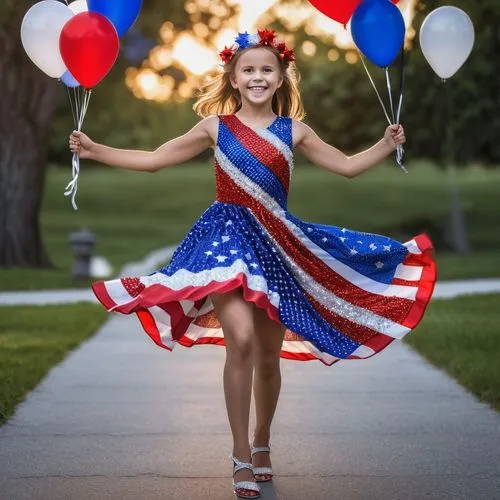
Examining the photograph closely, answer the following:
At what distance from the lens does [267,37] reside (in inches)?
207

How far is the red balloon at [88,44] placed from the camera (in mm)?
5750

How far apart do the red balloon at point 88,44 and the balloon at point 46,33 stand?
30 cm

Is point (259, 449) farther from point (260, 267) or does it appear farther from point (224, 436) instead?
point (224, 436)

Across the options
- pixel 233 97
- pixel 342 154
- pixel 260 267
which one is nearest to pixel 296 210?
pixel 233 97

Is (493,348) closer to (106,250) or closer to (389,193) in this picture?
(106,250)

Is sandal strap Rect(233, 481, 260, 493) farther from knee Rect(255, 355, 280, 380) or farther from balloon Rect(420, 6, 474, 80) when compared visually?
balloon Rect(420, 6, 474, 80)

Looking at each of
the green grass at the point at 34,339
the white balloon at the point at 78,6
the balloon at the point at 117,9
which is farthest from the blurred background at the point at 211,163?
the white balloon at the point at 78,6

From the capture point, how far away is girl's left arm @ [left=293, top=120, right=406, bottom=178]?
5.28 m

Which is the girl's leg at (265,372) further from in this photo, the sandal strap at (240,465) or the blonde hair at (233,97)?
the blonde hair at (233,97)

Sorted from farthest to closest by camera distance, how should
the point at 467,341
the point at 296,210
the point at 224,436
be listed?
the point at 296,210, the point at 467,341, the point at 224,436

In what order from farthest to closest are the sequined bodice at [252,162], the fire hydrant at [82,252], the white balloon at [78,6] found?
the fire hydrant at [82,252], the white balloon at [78,6], the sequined bodice at [252,162]

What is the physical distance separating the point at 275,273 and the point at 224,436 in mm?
1401

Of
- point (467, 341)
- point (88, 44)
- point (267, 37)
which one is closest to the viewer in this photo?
point (267, 37)

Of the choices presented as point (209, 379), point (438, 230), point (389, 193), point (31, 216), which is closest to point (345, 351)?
point (209, 379)
